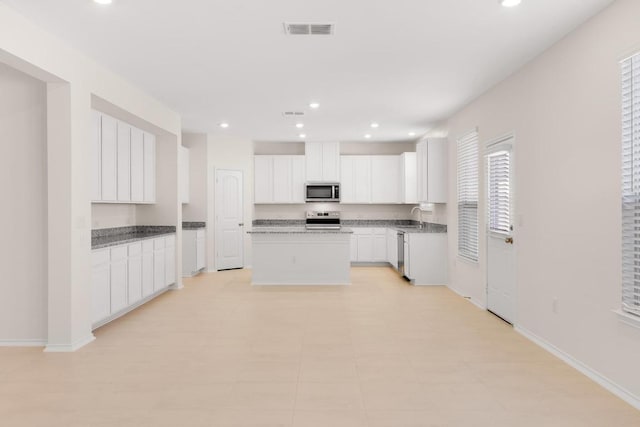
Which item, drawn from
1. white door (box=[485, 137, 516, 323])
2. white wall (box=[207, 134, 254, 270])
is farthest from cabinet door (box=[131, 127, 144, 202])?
white door (box=[485, 137, 516, 323])

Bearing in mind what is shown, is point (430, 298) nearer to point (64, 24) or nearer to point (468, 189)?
point (468, 189)

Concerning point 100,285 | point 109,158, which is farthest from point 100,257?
point 109,158

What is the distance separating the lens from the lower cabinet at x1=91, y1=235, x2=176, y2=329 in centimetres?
425

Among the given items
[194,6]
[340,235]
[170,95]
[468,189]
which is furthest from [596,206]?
[170,95]

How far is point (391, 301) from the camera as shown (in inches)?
221

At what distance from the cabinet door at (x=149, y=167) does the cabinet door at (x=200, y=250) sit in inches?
60.3

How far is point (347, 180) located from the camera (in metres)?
8.96

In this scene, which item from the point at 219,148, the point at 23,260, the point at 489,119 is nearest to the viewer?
the point at 23,260

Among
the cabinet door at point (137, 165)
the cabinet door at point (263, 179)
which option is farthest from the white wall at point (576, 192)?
the cabinet door at point (263, 179)

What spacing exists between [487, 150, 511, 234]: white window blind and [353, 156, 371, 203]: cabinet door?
4.02 m

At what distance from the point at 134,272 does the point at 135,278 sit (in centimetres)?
8

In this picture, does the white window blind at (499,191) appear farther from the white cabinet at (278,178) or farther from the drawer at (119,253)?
the white cabinet at (278,178)

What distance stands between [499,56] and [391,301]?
3.32m

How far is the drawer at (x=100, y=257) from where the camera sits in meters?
4.13
